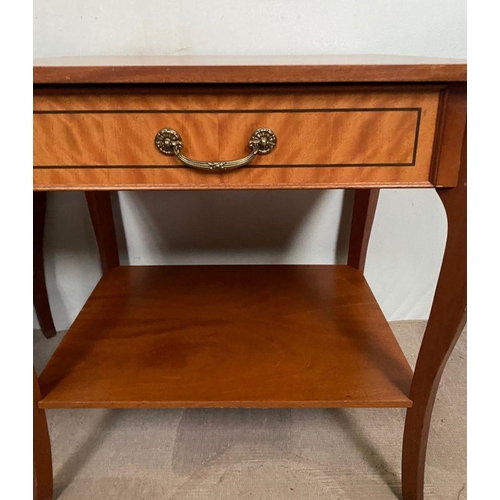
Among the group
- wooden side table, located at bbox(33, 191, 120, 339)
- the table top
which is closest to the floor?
wooden side table, located at bbox(33, 191, 120, 339)

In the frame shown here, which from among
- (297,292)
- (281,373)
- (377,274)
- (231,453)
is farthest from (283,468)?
(377,274)

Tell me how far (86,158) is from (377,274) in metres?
0.92

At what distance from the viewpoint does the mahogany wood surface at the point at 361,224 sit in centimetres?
111

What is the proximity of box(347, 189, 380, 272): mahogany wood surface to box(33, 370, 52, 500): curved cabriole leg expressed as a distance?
0.76 meters

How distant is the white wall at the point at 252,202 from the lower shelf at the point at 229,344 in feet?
0.38

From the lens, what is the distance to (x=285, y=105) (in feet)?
1.99

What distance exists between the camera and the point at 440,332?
2.33 feet

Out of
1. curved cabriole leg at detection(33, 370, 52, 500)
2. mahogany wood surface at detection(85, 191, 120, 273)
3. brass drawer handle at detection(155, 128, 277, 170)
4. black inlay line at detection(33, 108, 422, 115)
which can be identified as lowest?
curved cabriole leg at detection(33, 370, 52, 500)

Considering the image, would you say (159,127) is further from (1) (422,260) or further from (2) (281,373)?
(1) (422,260)

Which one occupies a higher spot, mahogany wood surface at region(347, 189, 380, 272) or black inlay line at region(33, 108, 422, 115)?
black inlay line at region(33, 108, 422, 115)

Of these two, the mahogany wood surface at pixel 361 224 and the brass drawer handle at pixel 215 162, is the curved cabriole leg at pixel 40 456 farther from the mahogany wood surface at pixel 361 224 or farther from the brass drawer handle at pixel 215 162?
the mahogany wood surface at pixel 361 224

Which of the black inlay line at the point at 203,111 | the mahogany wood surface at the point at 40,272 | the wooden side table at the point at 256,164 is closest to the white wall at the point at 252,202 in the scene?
the mahogany wood surface at the point at 40,272

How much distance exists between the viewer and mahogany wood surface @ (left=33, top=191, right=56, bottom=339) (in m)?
1.14

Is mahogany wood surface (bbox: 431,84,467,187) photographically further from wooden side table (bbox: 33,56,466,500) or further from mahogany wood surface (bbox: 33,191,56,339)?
mahogany wood surface (bbox: 33,191,56,339)
